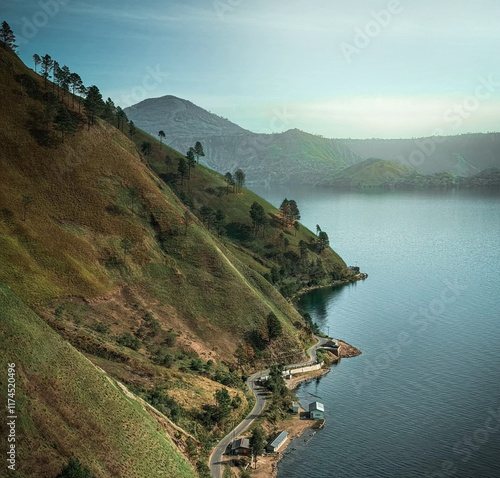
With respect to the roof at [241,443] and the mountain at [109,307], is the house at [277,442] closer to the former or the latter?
the roof at [241,443]

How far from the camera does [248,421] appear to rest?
9762 centimetres

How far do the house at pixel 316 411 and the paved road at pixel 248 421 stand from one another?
9.51 metres

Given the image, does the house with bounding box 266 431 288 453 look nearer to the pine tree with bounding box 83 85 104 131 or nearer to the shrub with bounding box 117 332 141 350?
the shrub with bounding box 117 332 141 350

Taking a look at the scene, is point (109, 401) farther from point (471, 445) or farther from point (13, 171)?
point (13, 171)

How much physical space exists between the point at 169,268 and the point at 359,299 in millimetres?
84204

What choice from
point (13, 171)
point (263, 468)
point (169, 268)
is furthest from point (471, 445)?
point (13, 171)

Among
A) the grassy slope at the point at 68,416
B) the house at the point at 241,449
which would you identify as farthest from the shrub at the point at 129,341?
the house at the point at 241,449

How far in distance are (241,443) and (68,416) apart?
1281 inches

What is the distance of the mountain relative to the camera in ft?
222

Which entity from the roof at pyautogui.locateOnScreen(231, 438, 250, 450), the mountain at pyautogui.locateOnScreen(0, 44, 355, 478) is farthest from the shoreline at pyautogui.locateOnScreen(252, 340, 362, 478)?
the mountain at pyautogui.locateOnScreen(0, 44, 355, 478)

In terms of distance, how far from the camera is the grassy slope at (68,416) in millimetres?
62000

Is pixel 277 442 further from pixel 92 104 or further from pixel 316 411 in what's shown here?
pixel 92 104

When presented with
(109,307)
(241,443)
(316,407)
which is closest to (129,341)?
(109,307)

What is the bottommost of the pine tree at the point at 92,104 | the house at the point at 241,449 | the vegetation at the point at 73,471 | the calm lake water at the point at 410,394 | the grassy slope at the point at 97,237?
the calm lake water at the point at 410,394
